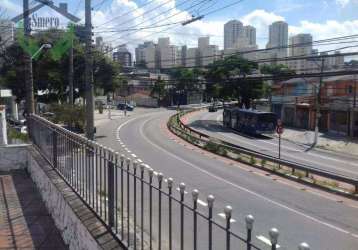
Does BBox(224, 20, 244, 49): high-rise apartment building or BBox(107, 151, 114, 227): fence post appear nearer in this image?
BBox(107, 151, 114, 227): fence post

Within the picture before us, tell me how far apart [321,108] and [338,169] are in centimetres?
2444

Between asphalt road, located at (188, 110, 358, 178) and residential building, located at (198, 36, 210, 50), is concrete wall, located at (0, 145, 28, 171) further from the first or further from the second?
residential building, located at (198, 36, 210, 50)

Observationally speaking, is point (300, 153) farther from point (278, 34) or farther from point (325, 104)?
point (325, 104)

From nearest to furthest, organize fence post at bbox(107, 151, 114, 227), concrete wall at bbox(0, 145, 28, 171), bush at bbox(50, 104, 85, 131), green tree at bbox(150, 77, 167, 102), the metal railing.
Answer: the metal railing → fence post at bbox(107, 151, 114, 227) → concrete wall at bbox(0, 145, 28, 171) → bush at bbox(50, 104, 85, 131) → green tree at bbox(150, 77, 167, 102)

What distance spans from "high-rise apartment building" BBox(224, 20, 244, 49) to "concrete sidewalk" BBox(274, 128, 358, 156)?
12585 mm

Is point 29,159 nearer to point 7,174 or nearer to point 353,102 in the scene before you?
point 7,174

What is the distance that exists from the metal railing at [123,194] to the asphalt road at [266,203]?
1.81 metres

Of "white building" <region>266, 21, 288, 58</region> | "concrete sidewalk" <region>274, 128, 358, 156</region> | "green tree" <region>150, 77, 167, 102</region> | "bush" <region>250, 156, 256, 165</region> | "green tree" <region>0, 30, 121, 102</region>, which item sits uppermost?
"white building" <region>266, 21, 288, 58</region>

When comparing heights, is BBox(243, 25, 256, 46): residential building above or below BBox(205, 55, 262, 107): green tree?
above

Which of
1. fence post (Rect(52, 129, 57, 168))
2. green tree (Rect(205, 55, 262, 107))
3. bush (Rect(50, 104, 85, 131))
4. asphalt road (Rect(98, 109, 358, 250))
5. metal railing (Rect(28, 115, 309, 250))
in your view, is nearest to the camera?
metal railing (Rect(28, 115, 309, 250))

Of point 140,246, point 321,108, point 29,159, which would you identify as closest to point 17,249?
point 140,246

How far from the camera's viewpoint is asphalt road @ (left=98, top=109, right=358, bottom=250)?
1138 cm

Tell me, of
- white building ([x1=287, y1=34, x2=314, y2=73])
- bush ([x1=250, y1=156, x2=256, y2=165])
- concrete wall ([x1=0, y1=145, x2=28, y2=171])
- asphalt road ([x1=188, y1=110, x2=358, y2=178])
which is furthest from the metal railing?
A: asphalt road ([x1=188, y1=110, x2=358, y2=178])

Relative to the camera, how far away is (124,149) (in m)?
33.0
